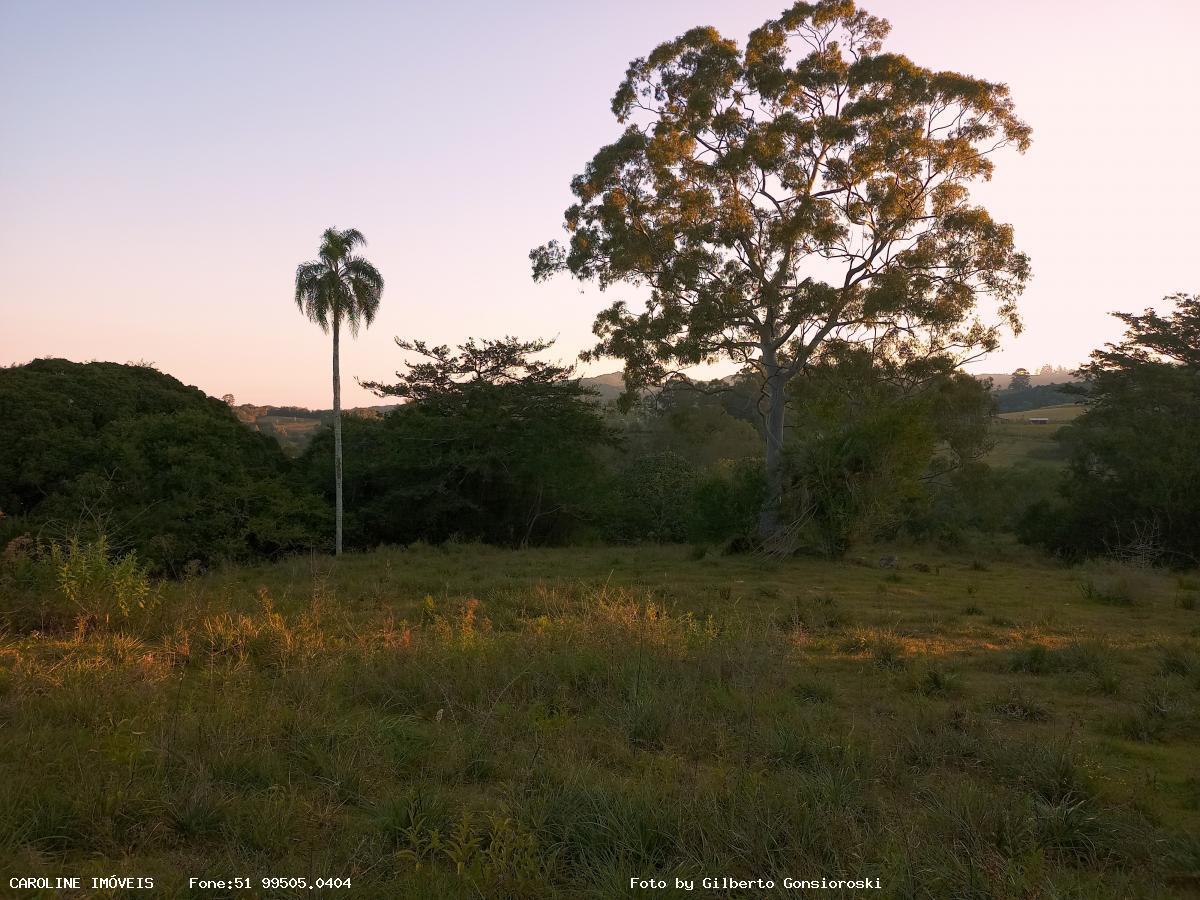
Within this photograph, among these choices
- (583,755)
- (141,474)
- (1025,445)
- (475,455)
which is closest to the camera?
(583,755)

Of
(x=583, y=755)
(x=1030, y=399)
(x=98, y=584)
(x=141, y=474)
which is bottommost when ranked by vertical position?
(x=583, y=755)

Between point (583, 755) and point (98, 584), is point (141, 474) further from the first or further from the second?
point (583, 755)

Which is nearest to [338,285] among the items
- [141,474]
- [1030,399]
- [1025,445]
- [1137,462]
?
[141,474]

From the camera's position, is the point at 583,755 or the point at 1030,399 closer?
the point at 583,755

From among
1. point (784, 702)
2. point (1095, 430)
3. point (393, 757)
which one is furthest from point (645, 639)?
point (1095, 430)

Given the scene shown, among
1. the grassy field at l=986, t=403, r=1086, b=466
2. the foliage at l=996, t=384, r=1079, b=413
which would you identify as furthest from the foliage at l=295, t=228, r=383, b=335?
the foliage at l=996, t=384, r=1079, b=413

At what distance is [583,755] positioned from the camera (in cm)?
445

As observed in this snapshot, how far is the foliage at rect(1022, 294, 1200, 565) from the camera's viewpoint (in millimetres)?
18547

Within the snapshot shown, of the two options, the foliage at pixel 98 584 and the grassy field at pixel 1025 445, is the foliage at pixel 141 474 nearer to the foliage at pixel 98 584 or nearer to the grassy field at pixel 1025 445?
the foliage at pixel 98 584

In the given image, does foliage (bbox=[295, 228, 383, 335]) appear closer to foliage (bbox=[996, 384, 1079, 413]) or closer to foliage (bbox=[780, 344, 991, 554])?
foliage (bbox=[780, 344, 991, 554])

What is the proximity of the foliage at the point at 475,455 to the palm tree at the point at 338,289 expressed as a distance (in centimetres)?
342

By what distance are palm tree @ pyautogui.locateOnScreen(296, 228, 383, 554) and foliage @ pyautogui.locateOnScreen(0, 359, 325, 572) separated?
217 cm

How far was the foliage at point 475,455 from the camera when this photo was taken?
24.3m

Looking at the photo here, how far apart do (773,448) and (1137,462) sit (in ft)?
31.0
